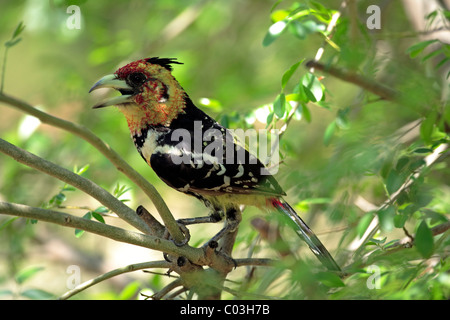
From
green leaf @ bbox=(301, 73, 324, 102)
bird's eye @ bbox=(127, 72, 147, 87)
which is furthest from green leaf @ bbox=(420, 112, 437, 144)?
bird's eye @ bbox=(127, 72, 147, 87)

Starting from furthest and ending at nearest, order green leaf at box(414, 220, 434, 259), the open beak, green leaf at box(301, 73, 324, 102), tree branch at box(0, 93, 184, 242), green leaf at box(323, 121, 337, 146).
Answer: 1. the open beak
2. green leaf at box(323, 121, 337, 146)
3. green leaf at box(301, 73, 324, 102)
4. tree branch at box(0, 93, 184, 242)
5. green leaf at box(414, 220, 434, 259)

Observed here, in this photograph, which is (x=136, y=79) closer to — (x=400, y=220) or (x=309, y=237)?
(x=309, y=237)

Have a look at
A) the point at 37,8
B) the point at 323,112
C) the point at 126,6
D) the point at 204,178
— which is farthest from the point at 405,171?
the point at 126,6

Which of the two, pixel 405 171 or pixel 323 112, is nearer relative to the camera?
pixel 405 171

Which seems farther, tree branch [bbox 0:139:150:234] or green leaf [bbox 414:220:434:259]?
tree branch [bbox 0:139:150:234]

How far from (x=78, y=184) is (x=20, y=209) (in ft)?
1.03

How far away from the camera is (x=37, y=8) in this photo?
4051 mm

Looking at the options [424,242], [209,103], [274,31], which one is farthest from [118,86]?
[424,242]

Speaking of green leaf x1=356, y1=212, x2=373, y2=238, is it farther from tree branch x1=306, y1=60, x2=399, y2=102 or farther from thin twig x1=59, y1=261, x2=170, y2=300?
thin twig x1=59, y1=261, x2=170, y2=300

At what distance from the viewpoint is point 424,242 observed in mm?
1479

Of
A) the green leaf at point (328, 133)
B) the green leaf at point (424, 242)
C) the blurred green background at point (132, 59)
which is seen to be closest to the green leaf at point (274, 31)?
the blurred green background at point (132, 59)

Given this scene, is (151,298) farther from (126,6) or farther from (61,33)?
(126,6)

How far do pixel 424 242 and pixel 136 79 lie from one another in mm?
1794

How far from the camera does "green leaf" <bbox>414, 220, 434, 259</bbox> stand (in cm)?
146
